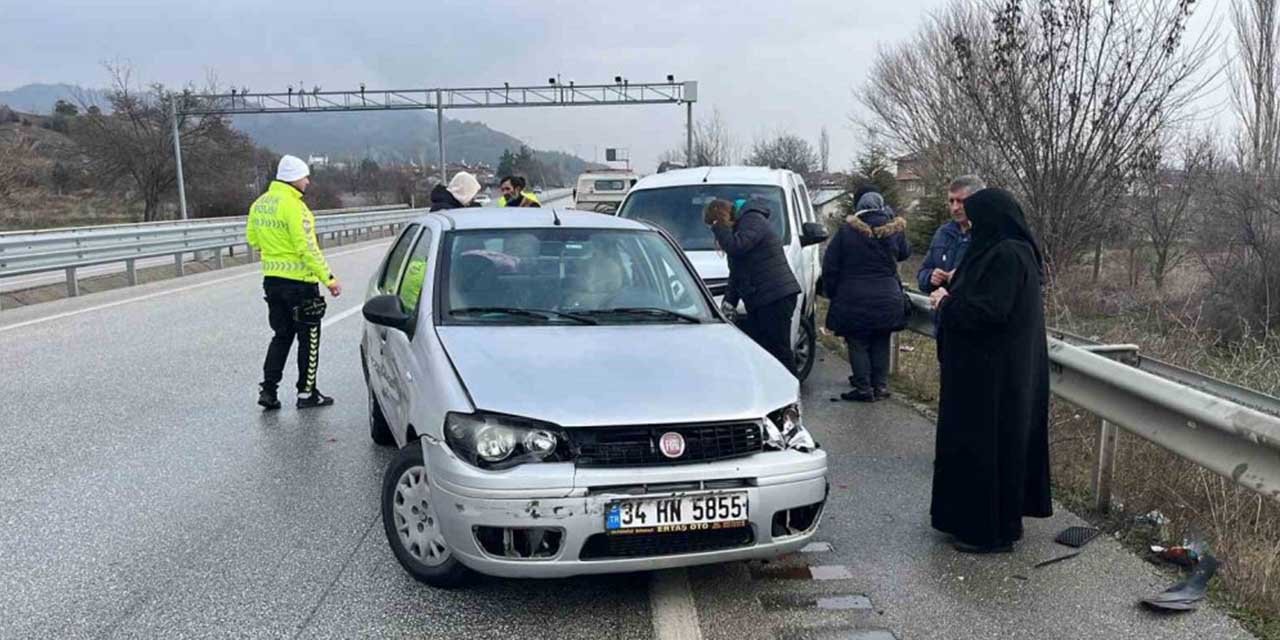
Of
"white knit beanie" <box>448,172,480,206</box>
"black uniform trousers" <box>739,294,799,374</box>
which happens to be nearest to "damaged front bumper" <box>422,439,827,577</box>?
"black uniform trousers" <box>739,294,799,374</box>

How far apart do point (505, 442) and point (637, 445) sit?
1.67 ft

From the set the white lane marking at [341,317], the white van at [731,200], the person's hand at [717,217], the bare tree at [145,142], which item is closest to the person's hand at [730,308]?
the person's hand at [717,217]

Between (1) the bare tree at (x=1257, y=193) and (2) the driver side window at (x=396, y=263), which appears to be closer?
(2) the driver side window at (x=396, y=263)

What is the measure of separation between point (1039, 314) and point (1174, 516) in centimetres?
138

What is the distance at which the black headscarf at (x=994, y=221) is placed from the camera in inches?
171

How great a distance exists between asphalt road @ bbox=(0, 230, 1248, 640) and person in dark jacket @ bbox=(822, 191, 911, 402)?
629 mm

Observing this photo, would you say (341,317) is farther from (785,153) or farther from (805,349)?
(785,153)

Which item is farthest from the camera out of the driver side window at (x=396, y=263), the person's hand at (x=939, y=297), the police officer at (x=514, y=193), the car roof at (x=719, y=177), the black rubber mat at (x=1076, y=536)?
the police officer at (x=514, y=193)

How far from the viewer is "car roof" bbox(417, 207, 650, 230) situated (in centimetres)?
541

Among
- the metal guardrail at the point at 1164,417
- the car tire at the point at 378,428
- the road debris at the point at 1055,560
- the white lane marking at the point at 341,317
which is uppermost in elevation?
the metal guardrail at the point at 1164,417

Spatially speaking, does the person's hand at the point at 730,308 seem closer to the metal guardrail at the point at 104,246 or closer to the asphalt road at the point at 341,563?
the asphalt road at the point at 341,563

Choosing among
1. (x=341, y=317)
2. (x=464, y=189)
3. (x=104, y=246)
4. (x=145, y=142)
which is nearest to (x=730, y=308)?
(x=464, y=189)

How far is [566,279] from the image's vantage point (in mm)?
5082

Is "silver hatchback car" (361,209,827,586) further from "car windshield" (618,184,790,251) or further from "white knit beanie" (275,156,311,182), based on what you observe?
"car windshield" (618,184,790,251)
